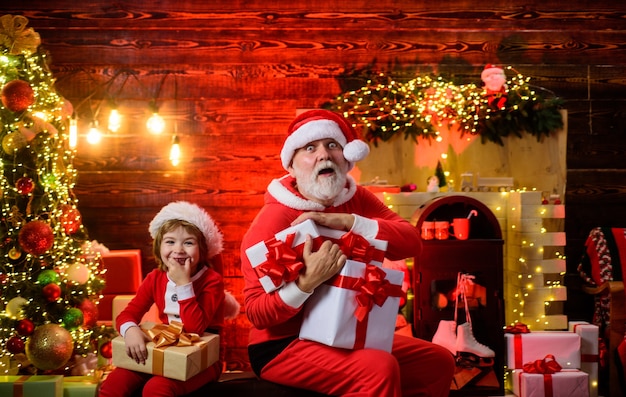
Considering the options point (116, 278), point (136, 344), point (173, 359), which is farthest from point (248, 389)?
point (116, 278)

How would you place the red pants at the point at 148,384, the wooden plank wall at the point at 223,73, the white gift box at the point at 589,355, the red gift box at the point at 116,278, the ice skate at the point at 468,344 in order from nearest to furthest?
the red pants at the point at 148,384 < the ice skate at the point at 468,344 < the white gift box at the point at 589,355 < the red gift box at the point at 116,278 < the wooden plank wall at the point at 223,73

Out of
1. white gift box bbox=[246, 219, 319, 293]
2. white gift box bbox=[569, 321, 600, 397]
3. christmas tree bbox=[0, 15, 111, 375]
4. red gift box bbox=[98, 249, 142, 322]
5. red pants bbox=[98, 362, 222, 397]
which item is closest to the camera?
white gift box bbox=[246, 219, 319, 293]

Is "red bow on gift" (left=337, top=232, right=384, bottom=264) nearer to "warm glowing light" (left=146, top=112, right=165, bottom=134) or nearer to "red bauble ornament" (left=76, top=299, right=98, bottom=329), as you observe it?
"red bauble ornament" (left=76, top=299, right=98, bottom=329)

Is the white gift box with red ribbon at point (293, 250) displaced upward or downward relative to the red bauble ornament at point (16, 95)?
downward

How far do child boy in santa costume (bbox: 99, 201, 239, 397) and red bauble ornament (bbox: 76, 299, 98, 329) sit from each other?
1222 mm

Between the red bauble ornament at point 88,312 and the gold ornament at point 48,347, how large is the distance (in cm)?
35

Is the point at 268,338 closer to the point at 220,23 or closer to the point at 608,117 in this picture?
the point at 220,23

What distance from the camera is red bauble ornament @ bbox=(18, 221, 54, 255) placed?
150 inches

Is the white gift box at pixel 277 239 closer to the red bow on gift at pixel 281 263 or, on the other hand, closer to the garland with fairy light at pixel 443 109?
the red bow on gift at pixel 281 263

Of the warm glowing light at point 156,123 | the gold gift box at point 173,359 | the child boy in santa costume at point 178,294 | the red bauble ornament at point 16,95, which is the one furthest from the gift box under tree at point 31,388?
the warm glowing light at point 156,123

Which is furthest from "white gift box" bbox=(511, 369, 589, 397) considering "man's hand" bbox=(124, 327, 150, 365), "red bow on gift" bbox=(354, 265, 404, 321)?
"man's hand" bbox=(124, 327, 150, 365)

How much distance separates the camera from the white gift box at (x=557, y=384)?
397 cm

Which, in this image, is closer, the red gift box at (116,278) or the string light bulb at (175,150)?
the red gift box at (116,278)

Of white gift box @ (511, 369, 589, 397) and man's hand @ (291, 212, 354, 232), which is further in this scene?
white gift box @ (511, 369, 589, 397)
